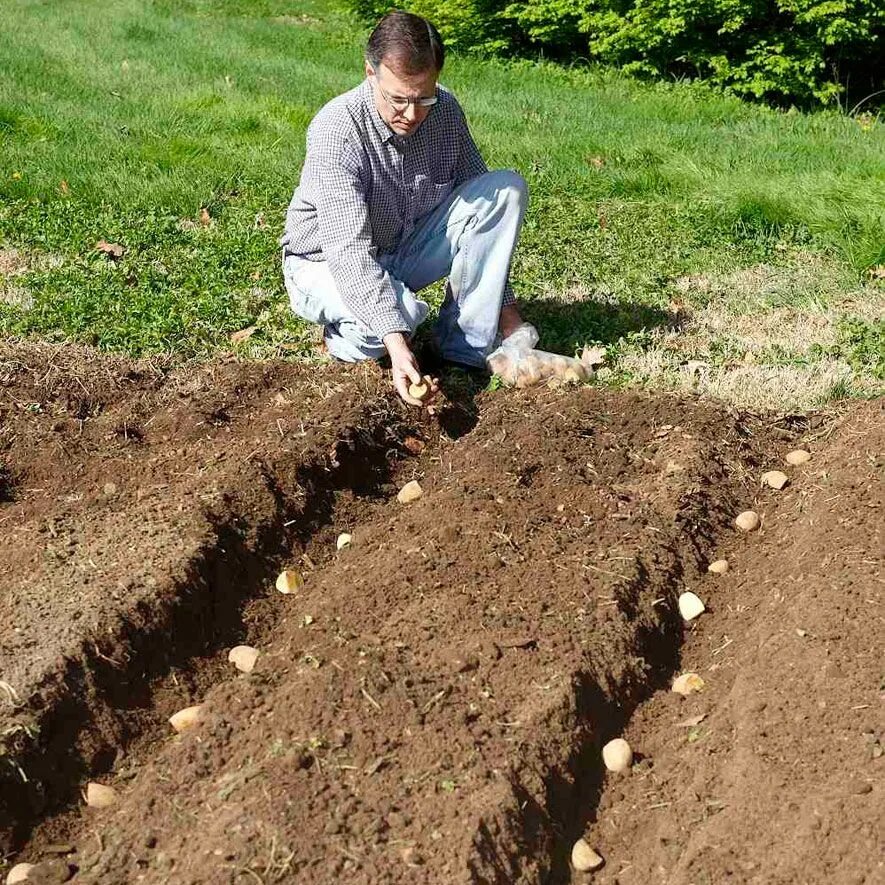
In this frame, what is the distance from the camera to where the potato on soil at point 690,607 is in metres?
3.37

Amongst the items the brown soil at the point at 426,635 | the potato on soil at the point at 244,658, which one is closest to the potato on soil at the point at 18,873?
the brown soil at the point at 426,635

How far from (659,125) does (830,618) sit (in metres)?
6.19

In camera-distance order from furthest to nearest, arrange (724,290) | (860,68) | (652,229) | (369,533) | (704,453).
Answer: (860,68) < (652,229) < (724,290) < (704,453) < (369,533)

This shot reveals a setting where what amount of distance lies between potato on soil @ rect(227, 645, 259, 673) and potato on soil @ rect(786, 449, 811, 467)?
1.96m

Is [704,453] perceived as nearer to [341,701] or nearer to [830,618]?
[830,618]

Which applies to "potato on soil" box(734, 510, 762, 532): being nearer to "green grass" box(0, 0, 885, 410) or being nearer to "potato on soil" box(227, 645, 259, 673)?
"green grass" box(0, 0, 885, 410)

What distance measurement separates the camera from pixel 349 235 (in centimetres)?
416

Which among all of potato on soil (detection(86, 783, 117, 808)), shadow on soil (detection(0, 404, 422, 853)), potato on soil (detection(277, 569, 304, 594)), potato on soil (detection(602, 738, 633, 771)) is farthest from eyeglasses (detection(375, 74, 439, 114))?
potato on soil (detection(86, 783, 117, 808))

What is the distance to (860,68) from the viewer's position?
39.2 feet

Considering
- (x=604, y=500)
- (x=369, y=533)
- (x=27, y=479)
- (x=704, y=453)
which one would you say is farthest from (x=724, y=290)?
(x=27, y=479)

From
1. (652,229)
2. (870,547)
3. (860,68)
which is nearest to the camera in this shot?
(870,547)

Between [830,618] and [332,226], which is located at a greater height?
[332,226]

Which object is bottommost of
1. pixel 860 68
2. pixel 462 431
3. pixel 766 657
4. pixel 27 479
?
pixel 860 68

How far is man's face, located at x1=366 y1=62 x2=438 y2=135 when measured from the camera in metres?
3.93
